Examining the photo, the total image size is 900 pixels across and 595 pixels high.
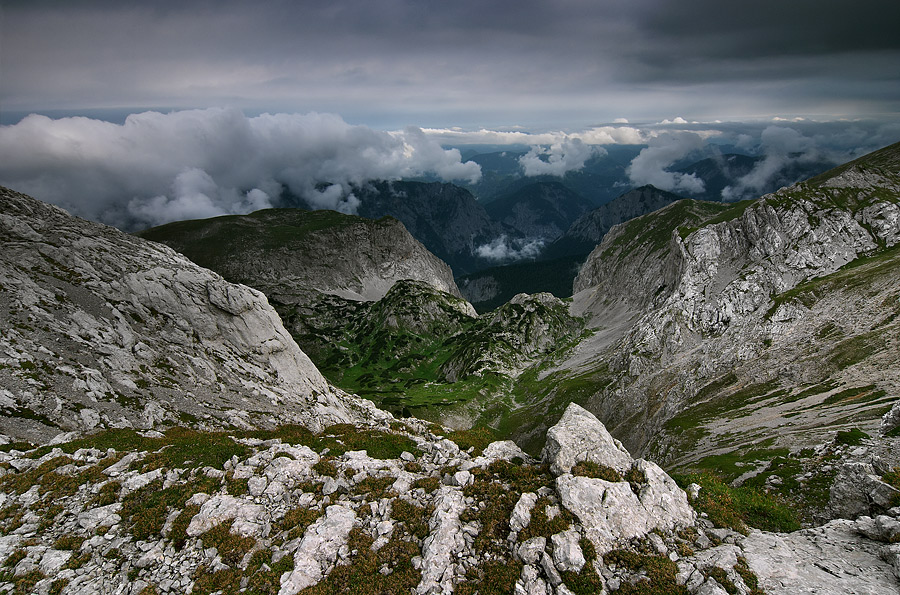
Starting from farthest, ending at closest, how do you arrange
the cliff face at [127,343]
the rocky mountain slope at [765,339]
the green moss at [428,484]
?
the rocky mountain slope at [765,339] → the cliff face at [127,343] → the green moss at [428,484]

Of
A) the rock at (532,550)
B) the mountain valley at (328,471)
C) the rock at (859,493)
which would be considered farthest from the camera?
the rock at (859,493)

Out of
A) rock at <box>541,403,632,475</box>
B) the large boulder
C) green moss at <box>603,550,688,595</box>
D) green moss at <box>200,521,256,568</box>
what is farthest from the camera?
rock at <box>541,403,632,475</box>

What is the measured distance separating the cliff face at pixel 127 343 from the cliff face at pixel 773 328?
69.7m

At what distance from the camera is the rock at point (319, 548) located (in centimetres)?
1399

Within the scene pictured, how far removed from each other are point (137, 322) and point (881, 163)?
237m

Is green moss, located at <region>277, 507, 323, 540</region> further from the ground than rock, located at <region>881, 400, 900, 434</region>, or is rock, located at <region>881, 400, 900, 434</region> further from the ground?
green moss, located at <region>277, 507, 323, 540</region>

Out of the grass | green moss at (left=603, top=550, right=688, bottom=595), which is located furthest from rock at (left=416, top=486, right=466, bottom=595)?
the grass

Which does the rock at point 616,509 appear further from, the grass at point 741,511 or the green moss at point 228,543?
the green moss at point 228,543

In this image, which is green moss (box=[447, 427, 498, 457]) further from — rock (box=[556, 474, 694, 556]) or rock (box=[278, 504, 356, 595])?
rock (box=[278, 504, 356, 595])

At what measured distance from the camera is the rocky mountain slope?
65375 millimetres

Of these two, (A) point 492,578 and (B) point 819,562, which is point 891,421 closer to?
(B) point 819,562

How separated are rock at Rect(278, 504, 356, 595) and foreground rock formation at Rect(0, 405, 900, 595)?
58mm

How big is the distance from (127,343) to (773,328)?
413 ft

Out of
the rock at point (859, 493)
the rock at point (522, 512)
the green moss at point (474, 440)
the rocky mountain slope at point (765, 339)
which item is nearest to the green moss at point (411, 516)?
the rock at point (522, 512)
